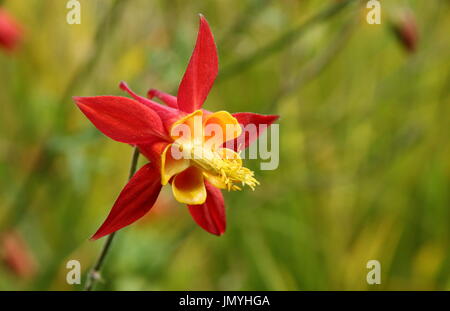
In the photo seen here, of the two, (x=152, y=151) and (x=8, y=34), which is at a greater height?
(x=8, y=34)

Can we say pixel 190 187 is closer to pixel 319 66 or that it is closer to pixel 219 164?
pixel 219 164

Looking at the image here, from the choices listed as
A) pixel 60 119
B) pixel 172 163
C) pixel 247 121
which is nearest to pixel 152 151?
pixel 172 163

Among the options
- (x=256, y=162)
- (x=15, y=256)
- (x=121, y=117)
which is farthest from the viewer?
(x=256, y=162)

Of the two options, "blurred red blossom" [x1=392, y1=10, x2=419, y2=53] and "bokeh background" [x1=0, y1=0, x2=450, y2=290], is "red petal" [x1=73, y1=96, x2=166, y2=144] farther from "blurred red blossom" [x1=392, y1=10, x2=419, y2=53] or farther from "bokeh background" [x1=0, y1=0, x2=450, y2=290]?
"blurred red blossom" [x1=392, y1=10, x2=419, y2=53]

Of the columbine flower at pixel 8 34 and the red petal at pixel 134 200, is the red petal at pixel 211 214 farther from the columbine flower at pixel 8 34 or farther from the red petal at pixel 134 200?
the columbine flower at pixel 8 34

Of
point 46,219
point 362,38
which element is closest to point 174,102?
point 46,219

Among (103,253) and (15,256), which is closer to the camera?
(103,253)

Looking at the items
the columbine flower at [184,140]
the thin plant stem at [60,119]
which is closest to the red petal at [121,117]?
the columbine flower at [184,140]
